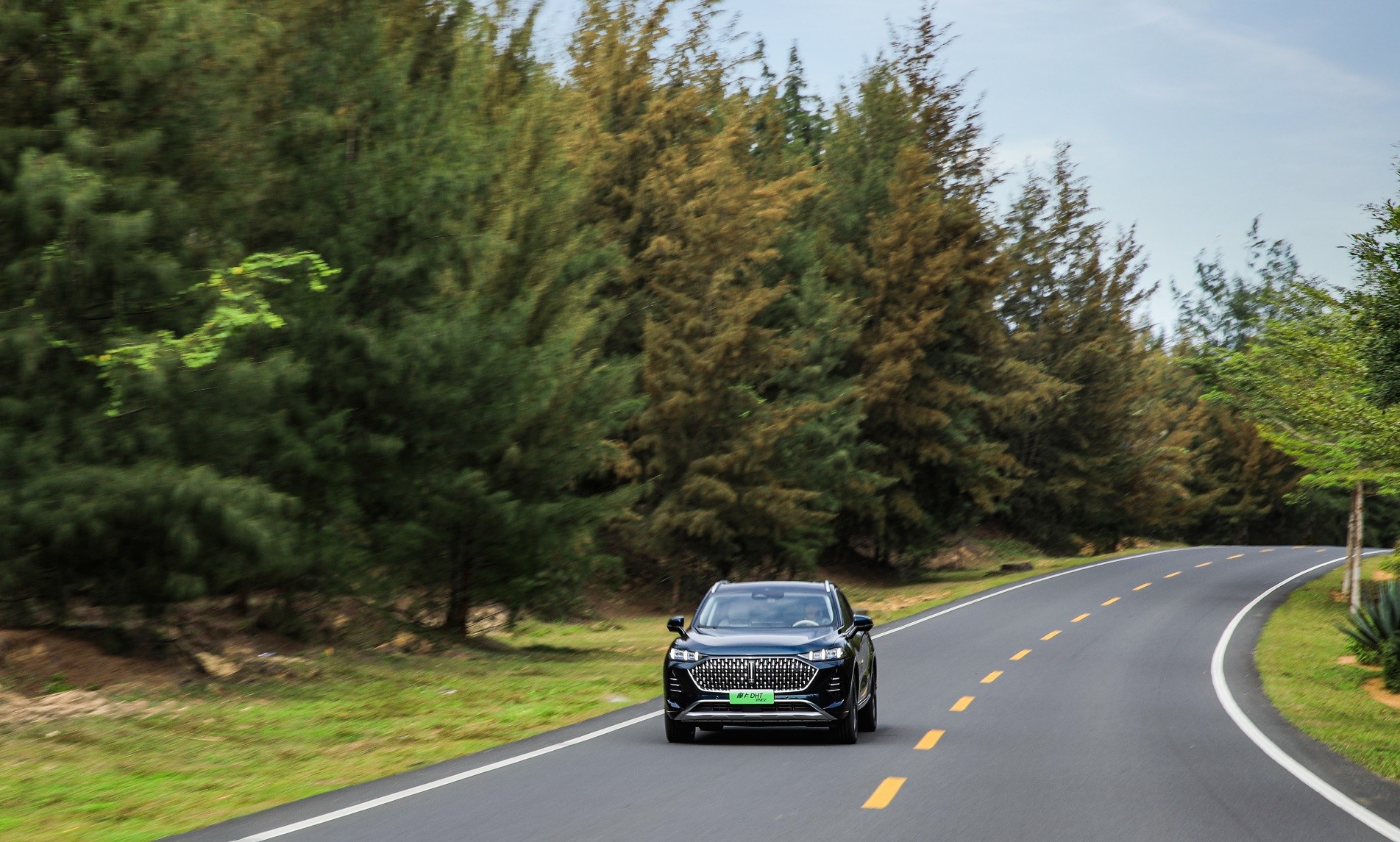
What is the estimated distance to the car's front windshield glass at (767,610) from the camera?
14.7 m

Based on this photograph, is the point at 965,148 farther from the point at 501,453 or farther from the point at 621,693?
the point at 621,693

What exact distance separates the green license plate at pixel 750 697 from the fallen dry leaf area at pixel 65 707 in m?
6.38

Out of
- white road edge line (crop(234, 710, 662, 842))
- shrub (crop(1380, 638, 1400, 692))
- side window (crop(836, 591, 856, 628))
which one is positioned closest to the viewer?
white road edge line (crop(234, 710, 662, 842))

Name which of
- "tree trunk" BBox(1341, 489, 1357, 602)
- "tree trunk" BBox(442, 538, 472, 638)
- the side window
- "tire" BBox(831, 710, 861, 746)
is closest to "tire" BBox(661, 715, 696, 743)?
"tire" BBox(831, 710, 861, 746)

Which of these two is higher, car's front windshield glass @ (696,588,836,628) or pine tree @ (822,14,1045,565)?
pine tree @ (822,14,1045,565)

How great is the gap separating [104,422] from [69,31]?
4.45 m

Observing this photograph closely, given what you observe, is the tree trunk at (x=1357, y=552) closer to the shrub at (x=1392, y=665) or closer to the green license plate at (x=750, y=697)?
the shrub at (x=1392, y=665)

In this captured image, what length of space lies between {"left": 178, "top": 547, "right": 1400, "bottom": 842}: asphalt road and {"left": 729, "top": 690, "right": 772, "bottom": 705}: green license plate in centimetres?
47

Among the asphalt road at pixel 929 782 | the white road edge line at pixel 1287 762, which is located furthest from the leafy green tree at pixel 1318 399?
the asphalt road at pixel 929 782

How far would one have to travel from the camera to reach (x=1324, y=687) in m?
22.8

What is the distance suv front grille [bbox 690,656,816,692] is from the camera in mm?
13633

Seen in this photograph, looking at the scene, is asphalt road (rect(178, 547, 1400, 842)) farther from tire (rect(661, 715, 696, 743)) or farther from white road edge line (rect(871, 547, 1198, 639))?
white road edge line (rect(871, 547, 1198, 639))

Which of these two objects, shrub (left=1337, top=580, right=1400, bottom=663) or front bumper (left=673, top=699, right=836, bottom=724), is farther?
shrub (left=1337, top=580, right=1400, bottom=663)

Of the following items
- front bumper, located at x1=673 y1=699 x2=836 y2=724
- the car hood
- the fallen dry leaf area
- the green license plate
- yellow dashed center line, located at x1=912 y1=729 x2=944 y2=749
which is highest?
the car hood
